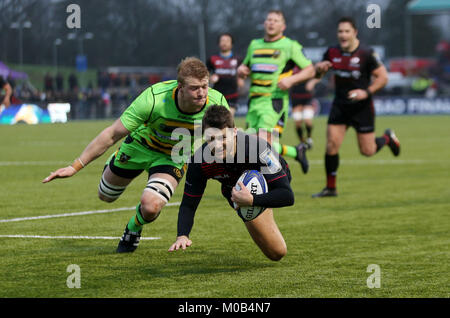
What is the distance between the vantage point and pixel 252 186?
6293 millimetres

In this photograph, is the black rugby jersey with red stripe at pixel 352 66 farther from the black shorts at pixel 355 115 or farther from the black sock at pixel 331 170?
the black sock at pixel 331 170

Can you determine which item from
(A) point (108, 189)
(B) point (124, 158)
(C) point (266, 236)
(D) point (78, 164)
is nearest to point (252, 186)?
(C) point (266, 236)

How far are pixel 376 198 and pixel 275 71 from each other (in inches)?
94.4

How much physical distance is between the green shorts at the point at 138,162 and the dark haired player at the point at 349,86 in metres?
4.68

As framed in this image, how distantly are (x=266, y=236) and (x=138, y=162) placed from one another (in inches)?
63.4

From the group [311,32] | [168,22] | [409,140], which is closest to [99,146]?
[409,140]

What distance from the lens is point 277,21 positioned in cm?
1242

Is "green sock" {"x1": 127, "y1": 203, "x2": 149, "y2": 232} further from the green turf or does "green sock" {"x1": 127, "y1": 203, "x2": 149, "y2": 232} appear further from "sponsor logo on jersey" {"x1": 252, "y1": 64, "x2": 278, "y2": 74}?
"sponsor logo on jersey" {"x1": 252, "y1": 64, "x2": 278, "y2": 74}

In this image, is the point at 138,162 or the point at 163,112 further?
the point at 138,162

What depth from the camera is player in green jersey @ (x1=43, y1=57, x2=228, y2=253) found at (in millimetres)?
6766

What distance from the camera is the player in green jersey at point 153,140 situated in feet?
22.2

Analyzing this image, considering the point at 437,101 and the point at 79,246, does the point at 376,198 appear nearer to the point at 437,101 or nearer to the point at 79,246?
the point at 79,246

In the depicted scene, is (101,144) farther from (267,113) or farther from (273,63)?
(273,63)

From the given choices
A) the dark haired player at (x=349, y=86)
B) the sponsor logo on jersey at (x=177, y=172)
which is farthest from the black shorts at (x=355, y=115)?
the sponsor logo on jersey at (x=177, y=172)
